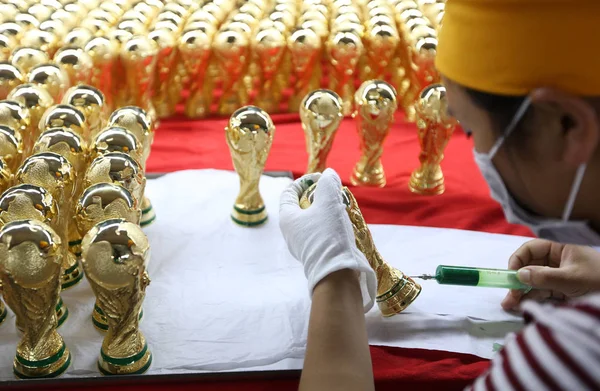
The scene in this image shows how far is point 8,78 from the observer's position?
1.03 metres

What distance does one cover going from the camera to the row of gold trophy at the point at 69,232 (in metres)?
0.61

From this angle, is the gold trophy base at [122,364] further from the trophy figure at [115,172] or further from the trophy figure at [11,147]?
the trophy figure at [11,147]

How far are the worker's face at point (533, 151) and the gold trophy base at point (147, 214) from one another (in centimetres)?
62

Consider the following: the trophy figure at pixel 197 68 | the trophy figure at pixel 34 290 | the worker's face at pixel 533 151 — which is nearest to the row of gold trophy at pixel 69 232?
the trophy figure at pixel 34 290

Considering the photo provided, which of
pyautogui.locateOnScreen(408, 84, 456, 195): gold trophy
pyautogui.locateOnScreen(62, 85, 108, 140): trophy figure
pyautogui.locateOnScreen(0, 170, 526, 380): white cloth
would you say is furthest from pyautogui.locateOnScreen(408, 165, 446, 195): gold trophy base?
pyautogui.locateOnScreen(62, 85, 108, 140): trophy figure

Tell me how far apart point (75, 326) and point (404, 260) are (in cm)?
49

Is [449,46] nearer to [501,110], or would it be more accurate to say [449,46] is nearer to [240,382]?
[501,110]

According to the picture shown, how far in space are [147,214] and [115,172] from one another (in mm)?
275

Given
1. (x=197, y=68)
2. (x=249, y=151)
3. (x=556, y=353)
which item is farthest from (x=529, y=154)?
(x=197, y=68)

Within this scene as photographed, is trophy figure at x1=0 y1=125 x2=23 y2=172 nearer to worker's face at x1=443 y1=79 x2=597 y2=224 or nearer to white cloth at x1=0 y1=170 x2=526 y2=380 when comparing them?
white cloth at x1=0 y1=170 x2=526 y2=380

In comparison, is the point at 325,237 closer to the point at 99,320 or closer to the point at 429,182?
the point at 99,320

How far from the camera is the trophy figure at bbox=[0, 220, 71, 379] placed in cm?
60

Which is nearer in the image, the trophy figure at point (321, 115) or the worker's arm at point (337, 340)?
the worker's arm at point (337, 340)

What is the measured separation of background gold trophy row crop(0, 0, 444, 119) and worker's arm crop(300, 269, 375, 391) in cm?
76
